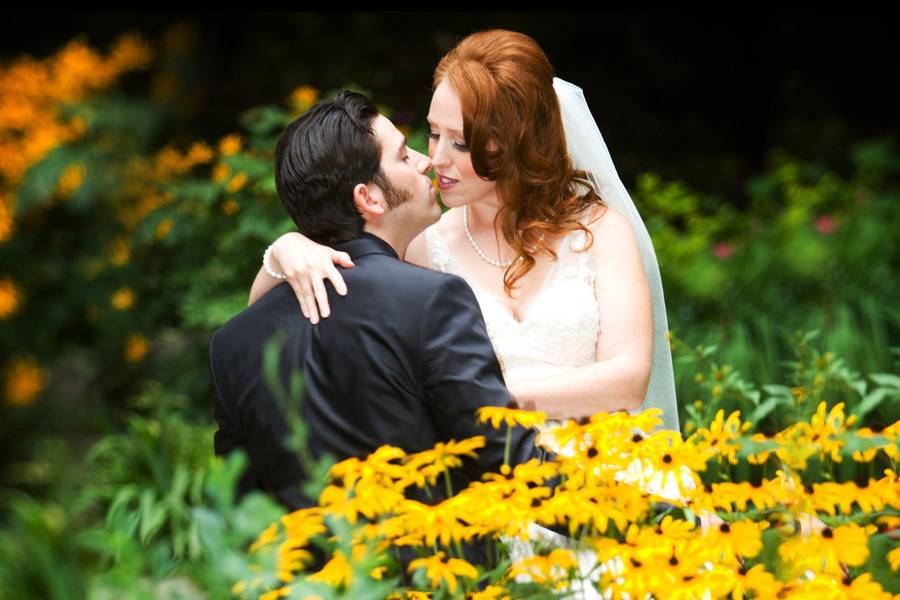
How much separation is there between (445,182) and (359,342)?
0.81 m

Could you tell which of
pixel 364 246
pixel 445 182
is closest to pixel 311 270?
pixel 364 246

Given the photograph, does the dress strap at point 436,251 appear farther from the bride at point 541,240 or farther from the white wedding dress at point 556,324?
the white wedding dress at point 556,324

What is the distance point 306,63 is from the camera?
25.4ft

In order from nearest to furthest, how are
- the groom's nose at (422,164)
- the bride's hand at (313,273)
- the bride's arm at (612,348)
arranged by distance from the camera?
the bride's hand at (313,273), the groom's nose at (422,164), the bride's arm at (612,348)

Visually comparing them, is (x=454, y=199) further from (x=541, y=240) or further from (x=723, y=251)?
(x=723, y=251)

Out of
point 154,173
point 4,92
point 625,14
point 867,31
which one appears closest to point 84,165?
point 154,173

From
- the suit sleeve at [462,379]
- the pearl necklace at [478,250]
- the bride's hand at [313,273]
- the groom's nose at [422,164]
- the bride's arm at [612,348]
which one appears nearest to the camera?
the suit sleeve at [462,379]

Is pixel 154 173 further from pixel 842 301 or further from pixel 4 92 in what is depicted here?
pixel 842 301

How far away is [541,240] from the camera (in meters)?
3.37

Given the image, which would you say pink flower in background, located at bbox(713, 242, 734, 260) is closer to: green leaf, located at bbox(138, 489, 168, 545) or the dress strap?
the dress strap

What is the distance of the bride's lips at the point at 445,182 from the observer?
3.14m

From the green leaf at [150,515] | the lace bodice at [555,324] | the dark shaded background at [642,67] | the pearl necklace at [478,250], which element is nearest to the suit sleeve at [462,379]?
the lace bodice at [555,324]

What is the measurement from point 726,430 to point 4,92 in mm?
5794

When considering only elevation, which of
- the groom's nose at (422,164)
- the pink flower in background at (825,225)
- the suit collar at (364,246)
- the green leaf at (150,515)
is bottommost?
the green leaf at (150,515)
